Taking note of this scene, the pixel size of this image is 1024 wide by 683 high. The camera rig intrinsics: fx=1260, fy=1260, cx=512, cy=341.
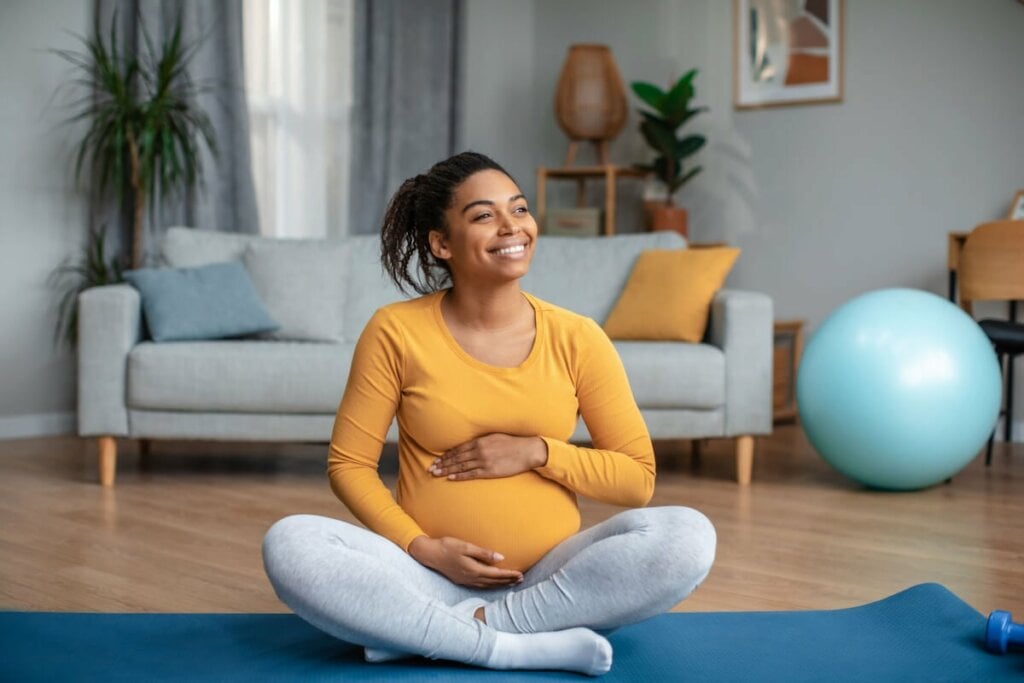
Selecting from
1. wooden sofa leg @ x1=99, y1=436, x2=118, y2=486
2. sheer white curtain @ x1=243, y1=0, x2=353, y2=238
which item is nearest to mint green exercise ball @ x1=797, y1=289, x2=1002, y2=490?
wooden sofa leg @ x1=99, y1=436, x2=118, y2=486

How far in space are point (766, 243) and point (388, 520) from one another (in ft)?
13.1

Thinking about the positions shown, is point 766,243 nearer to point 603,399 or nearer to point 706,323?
point 706,323

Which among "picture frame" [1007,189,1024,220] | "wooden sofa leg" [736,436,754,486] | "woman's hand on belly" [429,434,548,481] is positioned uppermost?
→ "picture frame" [1007,189,1024,220]

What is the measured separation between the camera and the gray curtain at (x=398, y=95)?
5746 mm

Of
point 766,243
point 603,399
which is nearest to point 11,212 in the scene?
point 766,243

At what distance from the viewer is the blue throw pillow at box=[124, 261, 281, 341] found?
3.93 m

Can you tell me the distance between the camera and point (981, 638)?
2.09 metres

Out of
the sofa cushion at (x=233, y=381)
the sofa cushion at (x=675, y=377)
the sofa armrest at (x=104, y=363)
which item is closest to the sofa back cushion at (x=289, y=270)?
the sofa cushion at (x=233, y=381)

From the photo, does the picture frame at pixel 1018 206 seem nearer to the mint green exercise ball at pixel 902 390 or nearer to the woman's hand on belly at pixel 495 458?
the mint green exercise ball at pixel 902 390

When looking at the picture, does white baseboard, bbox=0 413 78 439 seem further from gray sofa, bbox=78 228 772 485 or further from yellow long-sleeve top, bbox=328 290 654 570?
yellow long-sleeve top, bbox=328 290 654 570

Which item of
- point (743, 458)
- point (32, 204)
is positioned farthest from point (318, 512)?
point (32, 204)

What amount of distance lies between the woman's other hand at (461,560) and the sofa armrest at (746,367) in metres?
2.08

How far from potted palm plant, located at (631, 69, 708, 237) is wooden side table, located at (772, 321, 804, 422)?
2.30ft

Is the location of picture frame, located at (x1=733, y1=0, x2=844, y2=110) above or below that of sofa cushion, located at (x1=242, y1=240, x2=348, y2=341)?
above
